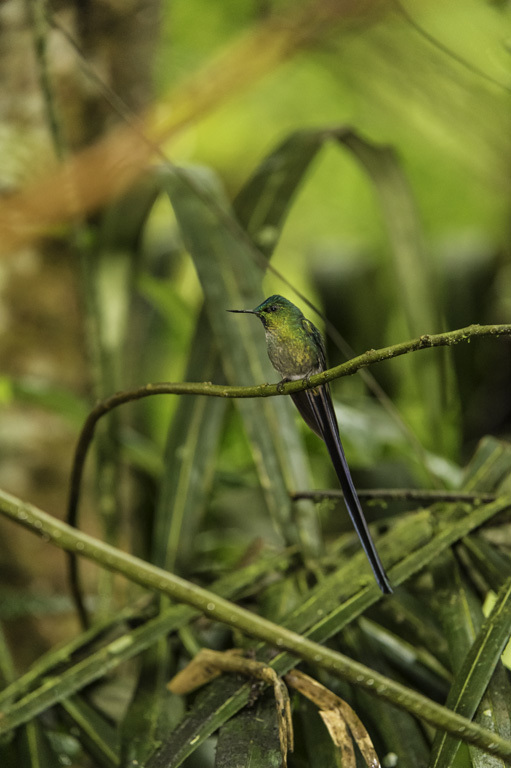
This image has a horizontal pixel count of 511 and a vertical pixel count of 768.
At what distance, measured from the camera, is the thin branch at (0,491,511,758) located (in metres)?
0.40

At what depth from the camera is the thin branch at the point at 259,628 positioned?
40 cm

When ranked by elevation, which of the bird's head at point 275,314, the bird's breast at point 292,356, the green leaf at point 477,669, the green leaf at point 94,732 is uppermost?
the bird's head at point 275,314

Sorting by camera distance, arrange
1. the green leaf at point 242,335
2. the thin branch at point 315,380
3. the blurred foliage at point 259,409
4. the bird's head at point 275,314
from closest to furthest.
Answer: the thin branch at point 315,380, the bird's head at point 275,314, the blurred foliage at point 259,409, the green leaf at point 242,335

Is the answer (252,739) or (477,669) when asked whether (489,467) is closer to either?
(477,669)

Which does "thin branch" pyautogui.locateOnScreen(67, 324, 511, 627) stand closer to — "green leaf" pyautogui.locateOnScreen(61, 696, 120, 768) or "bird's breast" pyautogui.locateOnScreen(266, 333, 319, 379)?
"bird's breast" pyautogui.locateOnScreen(266, 333, 319, 379)

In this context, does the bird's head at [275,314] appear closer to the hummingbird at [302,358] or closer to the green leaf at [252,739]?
the hummingbird at [302,358]

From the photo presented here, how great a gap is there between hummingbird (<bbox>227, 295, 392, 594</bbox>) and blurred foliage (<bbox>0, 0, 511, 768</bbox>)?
6cm

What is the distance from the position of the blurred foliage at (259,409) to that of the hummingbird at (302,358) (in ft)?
0.18

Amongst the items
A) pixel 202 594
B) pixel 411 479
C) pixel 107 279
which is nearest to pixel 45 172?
pixel 107 279

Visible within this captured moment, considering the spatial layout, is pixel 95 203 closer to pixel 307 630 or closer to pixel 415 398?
pixel 415 398

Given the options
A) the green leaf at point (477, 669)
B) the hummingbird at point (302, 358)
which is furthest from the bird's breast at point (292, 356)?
the green leaf at point (477, 669)

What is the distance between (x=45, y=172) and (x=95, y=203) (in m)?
0.10

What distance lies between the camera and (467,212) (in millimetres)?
2256

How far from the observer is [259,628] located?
1.39 feet
